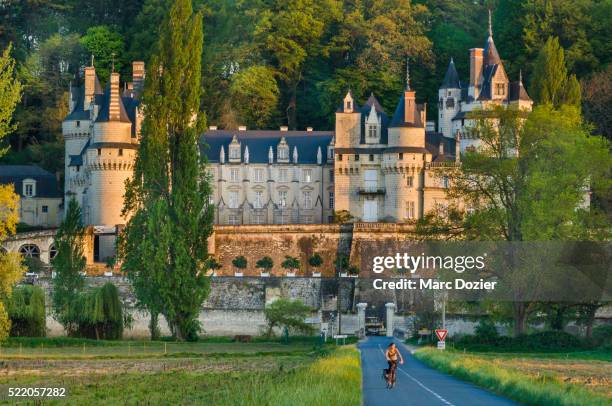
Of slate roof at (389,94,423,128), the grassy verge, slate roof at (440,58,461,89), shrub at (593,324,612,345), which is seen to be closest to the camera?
A: the grassy verge

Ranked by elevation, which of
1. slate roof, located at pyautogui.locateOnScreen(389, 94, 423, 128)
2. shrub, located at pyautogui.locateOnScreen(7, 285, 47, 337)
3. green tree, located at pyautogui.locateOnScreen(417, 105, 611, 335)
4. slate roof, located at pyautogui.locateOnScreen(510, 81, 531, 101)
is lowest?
shrub, located at pyautogui.locateOnScreen(7, 285, 47, 337)

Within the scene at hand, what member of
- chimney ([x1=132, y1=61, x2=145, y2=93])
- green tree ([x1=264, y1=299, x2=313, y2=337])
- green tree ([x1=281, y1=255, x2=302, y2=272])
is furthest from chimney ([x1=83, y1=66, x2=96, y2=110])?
green tree ([x1=264, y1=299, x2=313, y2=337])

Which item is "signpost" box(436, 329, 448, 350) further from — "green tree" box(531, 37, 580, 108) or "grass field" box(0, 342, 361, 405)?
"green tree" box(531, 37, 580, 108)

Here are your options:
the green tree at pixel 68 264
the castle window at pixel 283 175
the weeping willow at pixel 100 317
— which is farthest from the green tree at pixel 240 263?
the weeping willow at pixel 100 317

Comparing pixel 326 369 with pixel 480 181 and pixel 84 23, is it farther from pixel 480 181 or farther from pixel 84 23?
pixel 84 23

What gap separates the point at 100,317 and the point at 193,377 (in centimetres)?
2927

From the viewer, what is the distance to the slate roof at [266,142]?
111562mm

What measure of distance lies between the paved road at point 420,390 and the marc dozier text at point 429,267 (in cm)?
1619

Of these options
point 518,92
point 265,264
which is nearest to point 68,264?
point 265,264

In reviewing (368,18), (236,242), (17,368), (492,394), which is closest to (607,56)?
(368,18)

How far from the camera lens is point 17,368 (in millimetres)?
57062

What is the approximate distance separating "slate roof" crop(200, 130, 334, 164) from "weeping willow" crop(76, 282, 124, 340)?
3024cm

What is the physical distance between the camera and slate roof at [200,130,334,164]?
112 meters

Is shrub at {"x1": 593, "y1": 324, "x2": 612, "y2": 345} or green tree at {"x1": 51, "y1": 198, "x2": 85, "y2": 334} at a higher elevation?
green tree at {"x1": 51, "y1": 198, "x2": 85, "y2": 334}
